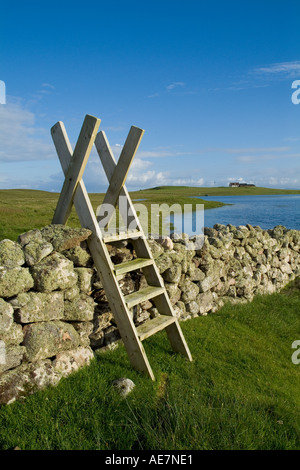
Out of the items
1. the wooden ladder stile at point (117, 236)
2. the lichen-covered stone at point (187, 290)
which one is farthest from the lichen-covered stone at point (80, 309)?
the lichen-covered stone at point (187, 290)

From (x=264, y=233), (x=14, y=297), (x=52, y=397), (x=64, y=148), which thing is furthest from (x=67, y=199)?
(x=264, y=233)

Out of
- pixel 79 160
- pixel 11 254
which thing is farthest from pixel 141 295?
pixel 79 160

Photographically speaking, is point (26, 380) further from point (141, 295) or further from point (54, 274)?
point (141, 295)

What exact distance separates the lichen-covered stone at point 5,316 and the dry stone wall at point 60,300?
1 cm

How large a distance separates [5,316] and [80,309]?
44.7 inches

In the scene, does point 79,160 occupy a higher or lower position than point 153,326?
higher

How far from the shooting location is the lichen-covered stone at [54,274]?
4.52 m

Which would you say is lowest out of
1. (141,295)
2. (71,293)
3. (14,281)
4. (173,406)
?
(173,406)

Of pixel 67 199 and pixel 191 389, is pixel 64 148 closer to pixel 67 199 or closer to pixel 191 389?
pixel 67 199

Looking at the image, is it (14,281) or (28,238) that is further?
(28,238)

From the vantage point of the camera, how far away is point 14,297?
4.33 meters

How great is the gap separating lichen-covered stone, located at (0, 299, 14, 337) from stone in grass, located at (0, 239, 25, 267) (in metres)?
0.51

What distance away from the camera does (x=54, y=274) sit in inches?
181

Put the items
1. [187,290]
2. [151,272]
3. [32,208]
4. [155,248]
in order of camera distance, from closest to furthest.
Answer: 1. [151,272]
2. [155,248]
3. [187,290]
4. [32,208]
